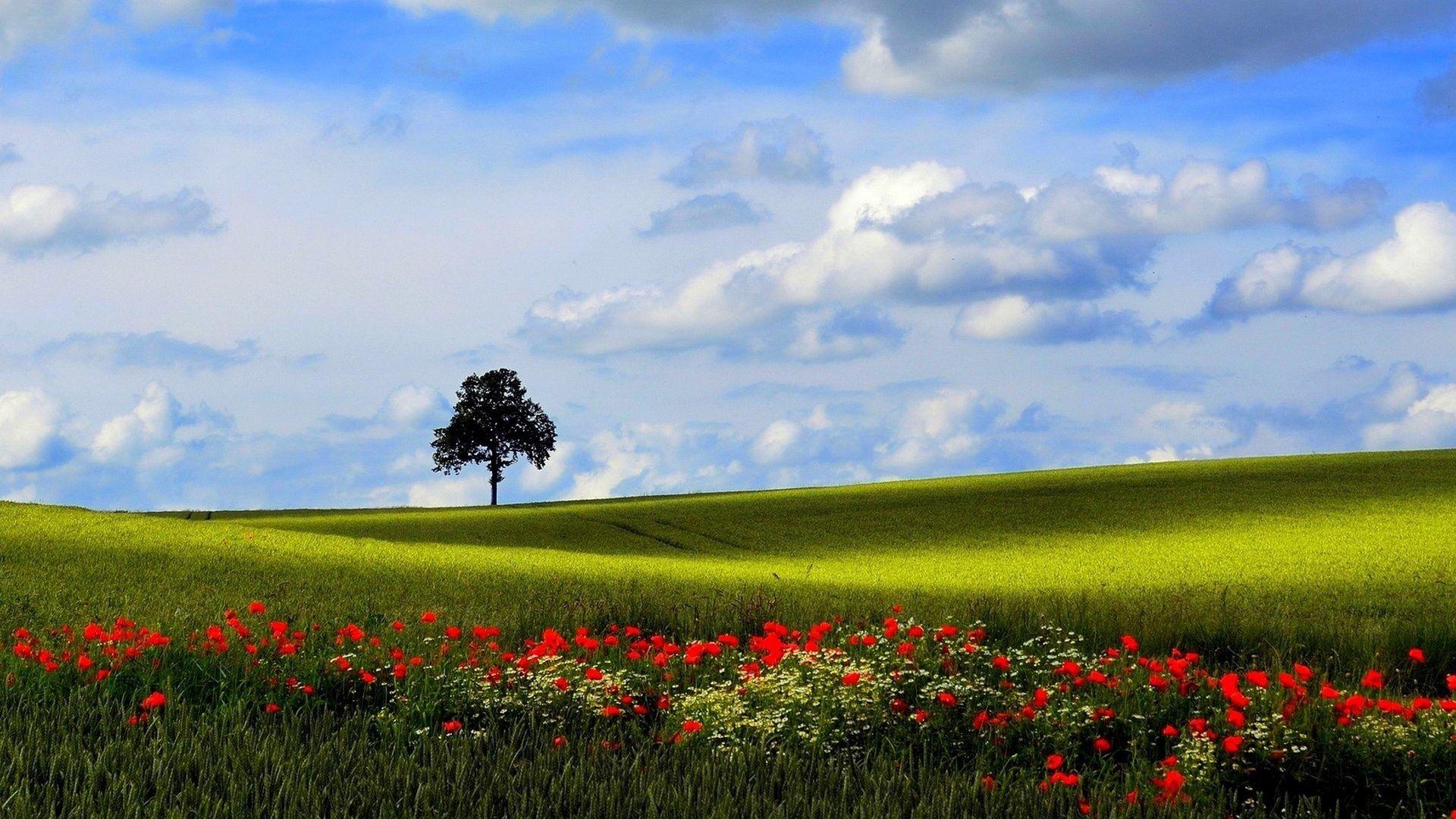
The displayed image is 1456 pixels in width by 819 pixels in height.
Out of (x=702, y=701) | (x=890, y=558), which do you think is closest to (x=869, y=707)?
(x=702, y=701)

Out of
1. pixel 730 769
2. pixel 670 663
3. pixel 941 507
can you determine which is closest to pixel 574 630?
pixel 670 663

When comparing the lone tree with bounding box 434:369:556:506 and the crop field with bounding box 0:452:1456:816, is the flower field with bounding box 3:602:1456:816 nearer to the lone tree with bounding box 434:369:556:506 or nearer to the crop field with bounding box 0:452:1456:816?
the crop field with bounding box 0:452:1456:816

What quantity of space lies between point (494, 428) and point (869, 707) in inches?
2427

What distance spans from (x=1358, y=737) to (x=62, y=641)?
34.1 ft

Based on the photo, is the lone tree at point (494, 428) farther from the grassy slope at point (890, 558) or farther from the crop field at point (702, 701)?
the crop field at point (702, 701)

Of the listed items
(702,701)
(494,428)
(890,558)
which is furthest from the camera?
(494,428)

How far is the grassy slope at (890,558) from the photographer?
12.2 metres

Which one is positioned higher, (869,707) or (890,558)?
(869,707)

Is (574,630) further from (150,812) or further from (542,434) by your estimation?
(542,434)

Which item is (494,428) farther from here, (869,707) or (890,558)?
(869,707)

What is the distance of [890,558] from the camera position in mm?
30031

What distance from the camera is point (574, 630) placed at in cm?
1136

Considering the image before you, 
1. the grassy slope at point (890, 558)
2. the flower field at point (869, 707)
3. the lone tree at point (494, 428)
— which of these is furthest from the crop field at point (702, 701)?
the lone tree at point (494, 428)

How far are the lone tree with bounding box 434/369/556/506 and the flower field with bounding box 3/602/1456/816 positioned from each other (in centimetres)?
5866
